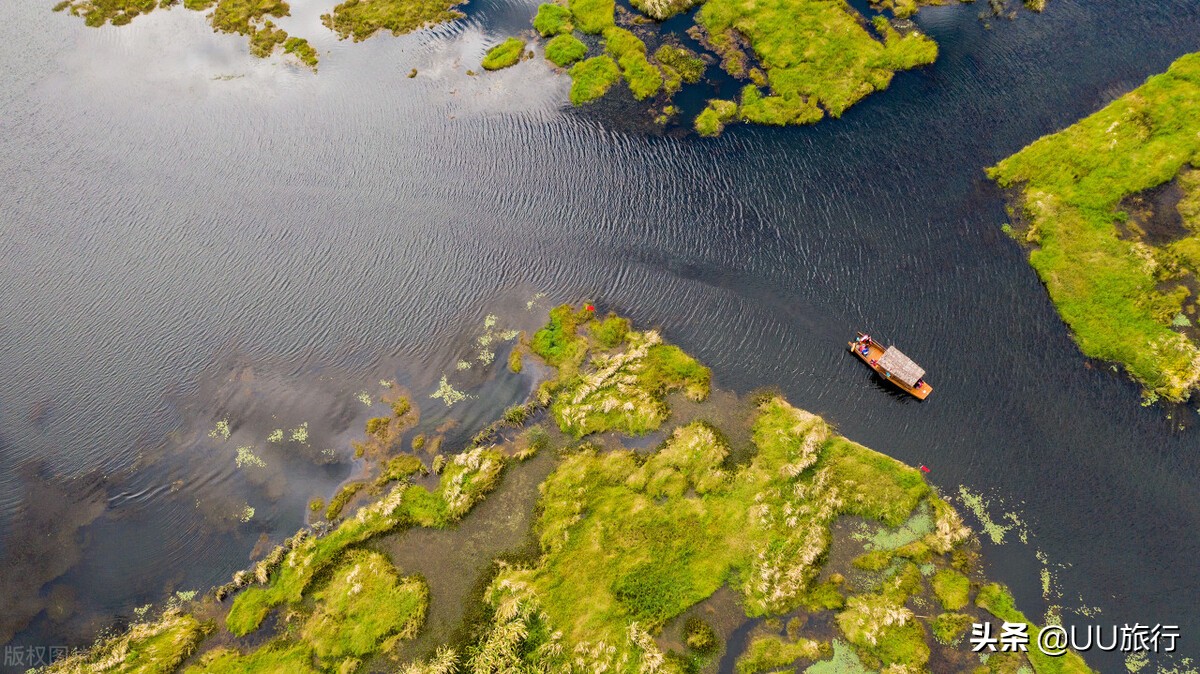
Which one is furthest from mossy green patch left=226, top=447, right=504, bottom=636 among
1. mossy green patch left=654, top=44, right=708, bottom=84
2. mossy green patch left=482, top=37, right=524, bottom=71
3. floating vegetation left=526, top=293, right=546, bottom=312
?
mossy green patch left=482, top=37, right=524, bottom=71

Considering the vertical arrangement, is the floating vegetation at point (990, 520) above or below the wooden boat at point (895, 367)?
below

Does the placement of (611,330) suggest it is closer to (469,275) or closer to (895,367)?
(469,275)

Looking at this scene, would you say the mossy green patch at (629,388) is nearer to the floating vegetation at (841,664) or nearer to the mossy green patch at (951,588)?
the floating vegetation at (841,664)

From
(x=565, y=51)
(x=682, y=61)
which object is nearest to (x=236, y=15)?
(x=565, y=51)

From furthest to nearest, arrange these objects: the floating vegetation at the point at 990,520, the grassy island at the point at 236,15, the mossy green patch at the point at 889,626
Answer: the grassy island at the point at 236,15 → the floating vegetation at the point at 990,520 → the mossy green patch at the point at 889,626

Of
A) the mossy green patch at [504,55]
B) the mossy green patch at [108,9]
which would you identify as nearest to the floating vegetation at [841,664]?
the mossy green patch at [504,55]

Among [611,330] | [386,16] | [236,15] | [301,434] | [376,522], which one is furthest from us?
[236,15]

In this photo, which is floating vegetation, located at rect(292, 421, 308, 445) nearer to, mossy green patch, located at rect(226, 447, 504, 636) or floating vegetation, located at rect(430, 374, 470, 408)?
mossy green patch, located at rect(226, 447, 504, 636)

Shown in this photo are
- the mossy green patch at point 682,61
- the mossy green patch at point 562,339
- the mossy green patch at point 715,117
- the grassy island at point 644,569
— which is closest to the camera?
the grassy island at point 644,569
